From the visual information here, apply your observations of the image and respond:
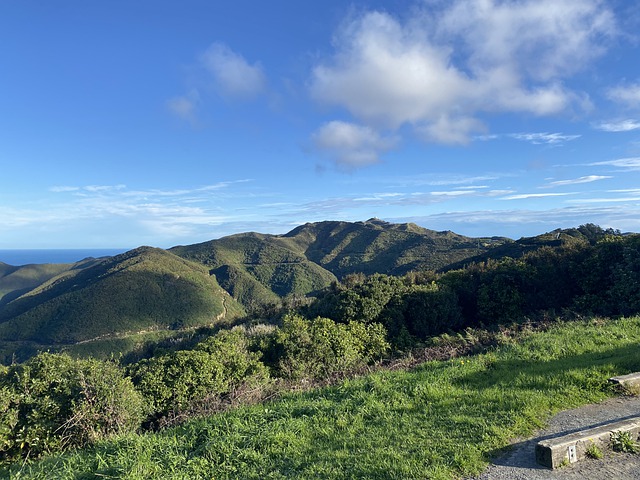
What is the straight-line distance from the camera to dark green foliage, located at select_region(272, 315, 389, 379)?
442 inches

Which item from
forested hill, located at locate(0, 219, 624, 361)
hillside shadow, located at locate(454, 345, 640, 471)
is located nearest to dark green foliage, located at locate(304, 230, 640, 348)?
hillside shadow, located at locate(454, 345, 640, 471)

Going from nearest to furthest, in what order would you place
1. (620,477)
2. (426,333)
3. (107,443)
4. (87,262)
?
(620,477), (107,443), (426,333), (87,262)

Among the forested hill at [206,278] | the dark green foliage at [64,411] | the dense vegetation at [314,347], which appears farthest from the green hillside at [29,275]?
the dark green foliage at [64,411]

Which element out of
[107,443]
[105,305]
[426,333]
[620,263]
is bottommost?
[105,305]

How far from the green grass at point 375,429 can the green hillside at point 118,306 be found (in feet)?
232

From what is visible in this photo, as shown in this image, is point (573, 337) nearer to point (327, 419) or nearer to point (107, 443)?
point (327, 419)

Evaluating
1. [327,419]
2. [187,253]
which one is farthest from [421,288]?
[187,253]

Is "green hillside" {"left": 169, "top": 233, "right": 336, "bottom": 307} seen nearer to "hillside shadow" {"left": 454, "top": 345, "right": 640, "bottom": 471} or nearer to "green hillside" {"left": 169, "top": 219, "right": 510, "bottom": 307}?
"green hillside" {"left": 169, "top": 219, "right": 510, "bottom": 307}

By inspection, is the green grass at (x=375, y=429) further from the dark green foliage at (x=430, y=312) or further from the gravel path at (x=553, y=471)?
the dark green foliage at (x=430, y=312)

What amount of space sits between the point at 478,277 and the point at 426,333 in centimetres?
528

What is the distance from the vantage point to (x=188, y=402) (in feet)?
29.2

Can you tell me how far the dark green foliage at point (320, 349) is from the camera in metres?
11.2

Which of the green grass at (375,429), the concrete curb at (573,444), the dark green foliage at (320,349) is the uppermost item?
the concrete curb at (573,444)

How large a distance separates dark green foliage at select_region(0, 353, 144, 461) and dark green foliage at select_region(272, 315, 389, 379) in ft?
15.2
